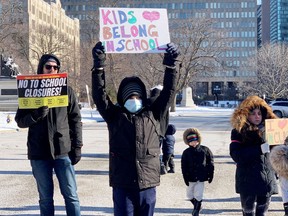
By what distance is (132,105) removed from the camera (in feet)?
12.8

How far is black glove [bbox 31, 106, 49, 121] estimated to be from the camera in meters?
4.70

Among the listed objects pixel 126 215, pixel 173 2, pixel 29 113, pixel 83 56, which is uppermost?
pixel 173 2

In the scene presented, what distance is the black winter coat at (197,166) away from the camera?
6.16m

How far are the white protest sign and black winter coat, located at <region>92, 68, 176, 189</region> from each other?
38.8 inches

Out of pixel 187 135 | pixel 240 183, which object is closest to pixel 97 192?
pixel 187 135

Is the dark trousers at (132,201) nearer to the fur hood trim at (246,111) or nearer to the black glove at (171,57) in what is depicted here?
the black glove at (171,57)

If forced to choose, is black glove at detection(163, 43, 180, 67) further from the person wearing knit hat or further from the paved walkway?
the paved walkway

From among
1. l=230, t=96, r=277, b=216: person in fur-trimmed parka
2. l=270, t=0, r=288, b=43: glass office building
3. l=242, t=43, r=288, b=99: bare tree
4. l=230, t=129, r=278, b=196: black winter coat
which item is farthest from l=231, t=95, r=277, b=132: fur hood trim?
l=270, t=0, r=288, b=43: glass office building

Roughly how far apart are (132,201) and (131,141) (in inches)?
20.2

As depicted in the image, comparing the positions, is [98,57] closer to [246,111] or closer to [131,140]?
[131,140]

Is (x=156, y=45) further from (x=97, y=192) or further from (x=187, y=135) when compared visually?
(x=97, y=192)

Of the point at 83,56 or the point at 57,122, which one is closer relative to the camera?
the point at 57,122

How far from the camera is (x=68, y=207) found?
485 centimetres

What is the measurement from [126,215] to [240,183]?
1.43 meters
